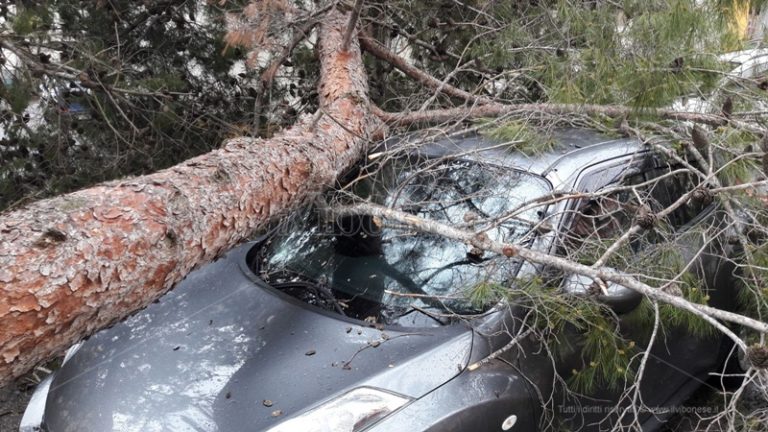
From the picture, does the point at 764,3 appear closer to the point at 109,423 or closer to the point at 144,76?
the point at 109,423

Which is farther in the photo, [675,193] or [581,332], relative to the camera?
[675,193]

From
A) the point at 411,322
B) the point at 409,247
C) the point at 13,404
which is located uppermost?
the point at 409,247

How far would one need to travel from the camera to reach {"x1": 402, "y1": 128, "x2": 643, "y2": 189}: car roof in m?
2.81

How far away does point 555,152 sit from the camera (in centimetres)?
295

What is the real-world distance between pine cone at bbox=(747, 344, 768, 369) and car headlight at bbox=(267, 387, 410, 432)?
1.10 metres

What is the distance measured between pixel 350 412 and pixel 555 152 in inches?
61.3

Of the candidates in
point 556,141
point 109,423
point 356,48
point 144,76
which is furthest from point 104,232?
point 144,76

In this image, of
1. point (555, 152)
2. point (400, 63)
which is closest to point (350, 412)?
point (555, 152)

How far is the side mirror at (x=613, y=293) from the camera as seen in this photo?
2318mm

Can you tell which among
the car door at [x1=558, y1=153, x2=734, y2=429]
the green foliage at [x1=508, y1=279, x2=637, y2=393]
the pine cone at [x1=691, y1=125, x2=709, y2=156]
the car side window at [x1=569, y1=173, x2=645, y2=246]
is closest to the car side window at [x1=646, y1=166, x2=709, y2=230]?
the car door at [x1=558, y1=153, x2=734, y2=429]

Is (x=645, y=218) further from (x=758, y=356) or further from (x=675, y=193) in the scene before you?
(x=675, y=193)

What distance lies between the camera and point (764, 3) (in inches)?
130

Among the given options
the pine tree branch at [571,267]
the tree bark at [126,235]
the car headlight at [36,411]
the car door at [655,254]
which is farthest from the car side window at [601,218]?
the car headlight at [36,411]

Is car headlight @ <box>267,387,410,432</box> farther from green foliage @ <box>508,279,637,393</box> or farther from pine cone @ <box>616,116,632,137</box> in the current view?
pine cone @ <box>616,116,632,137</box>
